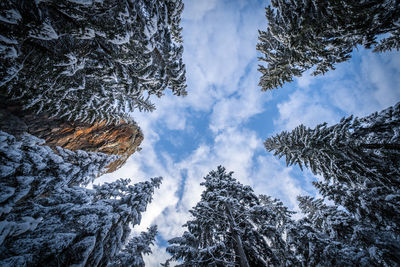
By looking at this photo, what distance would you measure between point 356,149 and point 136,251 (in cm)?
1330

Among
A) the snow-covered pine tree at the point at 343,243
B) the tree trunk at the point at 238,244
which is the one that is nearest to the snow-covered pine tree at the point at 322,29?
the snow-covered pine tree at the point at 343,243

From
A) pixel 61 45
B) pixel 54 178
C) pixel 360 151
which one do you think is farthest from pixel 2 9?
pixel 360 151

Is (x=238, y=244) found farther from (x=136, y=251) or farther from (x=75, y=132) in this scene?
(x=75, y=132)

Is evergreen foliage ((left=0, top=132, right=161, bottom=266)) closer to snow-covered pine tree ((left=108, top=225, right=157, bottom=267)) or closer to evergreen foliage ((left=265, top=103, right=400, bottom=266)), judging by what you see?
snow-covered pine tree ((left=108, top=225, right=157, bottom=267))

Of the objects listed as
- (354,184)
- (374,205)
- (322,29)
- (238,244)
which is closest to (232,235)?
(238,244)

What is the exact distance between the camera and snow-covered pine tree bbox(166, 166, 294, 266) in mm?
5876

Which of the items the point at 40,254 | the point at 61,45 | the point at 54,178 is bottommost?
the point at 40,254

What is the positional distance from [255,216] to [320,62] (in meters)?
8.31

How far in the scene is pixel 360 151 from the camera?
4387 millimetres

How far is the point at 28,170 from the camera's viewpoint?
3.29 metres

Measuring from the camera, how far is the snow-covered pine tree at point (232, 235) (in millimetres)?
5876

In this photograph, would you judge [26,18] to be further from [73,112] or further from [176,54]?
[176,54]

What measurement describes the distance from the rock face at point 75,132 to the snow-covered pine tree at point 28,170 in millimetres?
4263

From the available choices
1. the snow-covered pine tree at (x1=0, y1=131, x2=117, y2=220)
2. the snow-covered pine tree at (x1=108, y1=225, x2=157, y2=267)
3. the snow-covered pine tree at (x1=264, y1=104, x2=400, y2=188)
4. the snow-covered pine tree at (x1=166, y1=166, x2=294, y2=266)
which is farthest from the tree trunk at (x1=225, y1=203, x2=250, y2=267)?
the snow-covered pine tree at (x1=0, y1=131, x2=117, y2=220)
